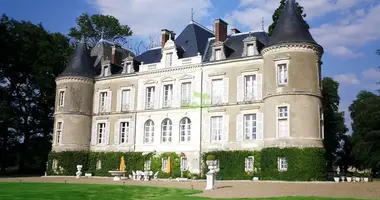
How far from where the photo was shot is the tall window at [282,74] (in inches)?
883

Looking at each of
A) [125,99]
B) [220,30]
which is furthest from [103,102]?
[220,30]

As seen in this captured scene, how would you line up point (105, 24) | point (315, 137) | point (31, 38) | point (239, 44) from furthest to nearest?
1. point (105, 24)
2. point (31, 38)
3. point (239, 44)
4. point (315, 137)

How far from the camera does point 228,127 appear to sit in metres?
24.7

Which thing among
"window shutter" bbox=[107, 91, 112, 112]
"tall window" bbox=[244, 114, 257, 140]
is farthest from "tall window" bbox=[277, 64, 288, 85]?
"window shutter" bbox=[107, 91, 112, 112]

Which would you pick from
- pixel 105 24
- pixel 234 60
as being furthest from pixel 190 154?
pixel 105 24

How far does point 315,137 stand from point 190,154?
7922 millimetres

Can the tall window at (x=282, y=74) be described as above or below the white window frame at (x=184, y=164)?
above

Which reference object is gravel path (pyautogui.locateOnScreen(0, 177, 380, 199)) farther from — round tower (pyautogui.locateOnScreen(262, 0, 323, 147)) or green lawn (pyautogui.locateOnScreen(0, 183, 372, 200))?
round tower (pyautogui.locateOnScreen(262, 0, 323, 147))

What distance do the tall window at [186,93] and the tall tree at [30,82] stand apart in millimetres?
12302

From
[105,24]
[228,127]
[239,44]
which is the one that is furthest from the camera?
[105,24]

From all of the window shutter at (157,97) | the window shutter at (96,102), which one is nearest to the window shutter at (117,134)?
the window shutter at (96,102)

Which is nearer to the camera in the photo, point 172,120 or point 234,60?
point 234,60

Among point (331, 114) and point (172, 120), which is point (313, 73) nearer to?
point (172, 120)

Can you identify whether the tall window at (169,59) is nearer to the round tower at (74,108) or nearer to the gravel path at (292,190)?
the round tower at (74,108)
